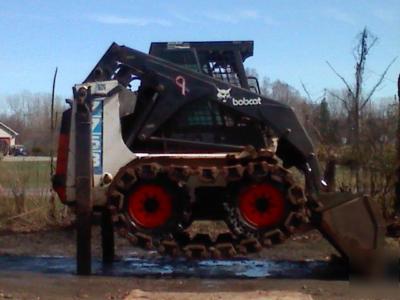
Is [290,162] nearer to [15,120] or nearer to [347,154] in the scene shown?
[347,154]

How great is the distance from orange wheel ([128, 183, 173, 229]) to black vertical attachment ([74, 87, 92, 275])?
0.61 m

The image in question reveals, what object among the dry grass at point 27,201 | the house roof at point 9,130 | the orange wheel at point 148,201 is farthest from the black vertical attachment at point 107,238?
the house roof at point 9,130

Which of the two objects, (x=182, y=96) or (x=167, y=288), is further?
(x=182, y=96)

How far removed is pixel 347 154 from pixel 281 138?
5749 mm

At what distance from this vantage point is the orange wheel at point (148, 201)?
470 inches

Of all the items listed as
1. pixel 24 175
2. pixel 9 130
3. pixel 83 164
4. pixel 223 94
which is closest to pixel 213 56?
pixel 223 94

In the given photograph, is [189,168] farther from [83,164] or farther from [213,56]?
[213,56]

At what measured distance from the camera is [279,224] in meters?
11.8

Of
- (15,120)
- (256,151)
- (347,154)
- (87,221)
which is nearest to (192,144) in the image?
(256,151)

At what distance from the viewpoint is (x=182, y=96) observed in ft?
39.9

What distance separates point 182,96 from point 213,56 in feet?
3.81

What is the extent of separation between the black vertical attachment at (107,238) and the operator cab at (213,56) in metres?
2.52

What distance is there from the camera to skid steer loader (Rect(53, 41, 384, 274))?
11.8 metres

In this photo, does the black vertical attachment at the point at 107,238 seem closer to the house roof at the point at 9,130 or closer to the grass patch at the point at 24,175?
the grass patch at the point at 24,175
